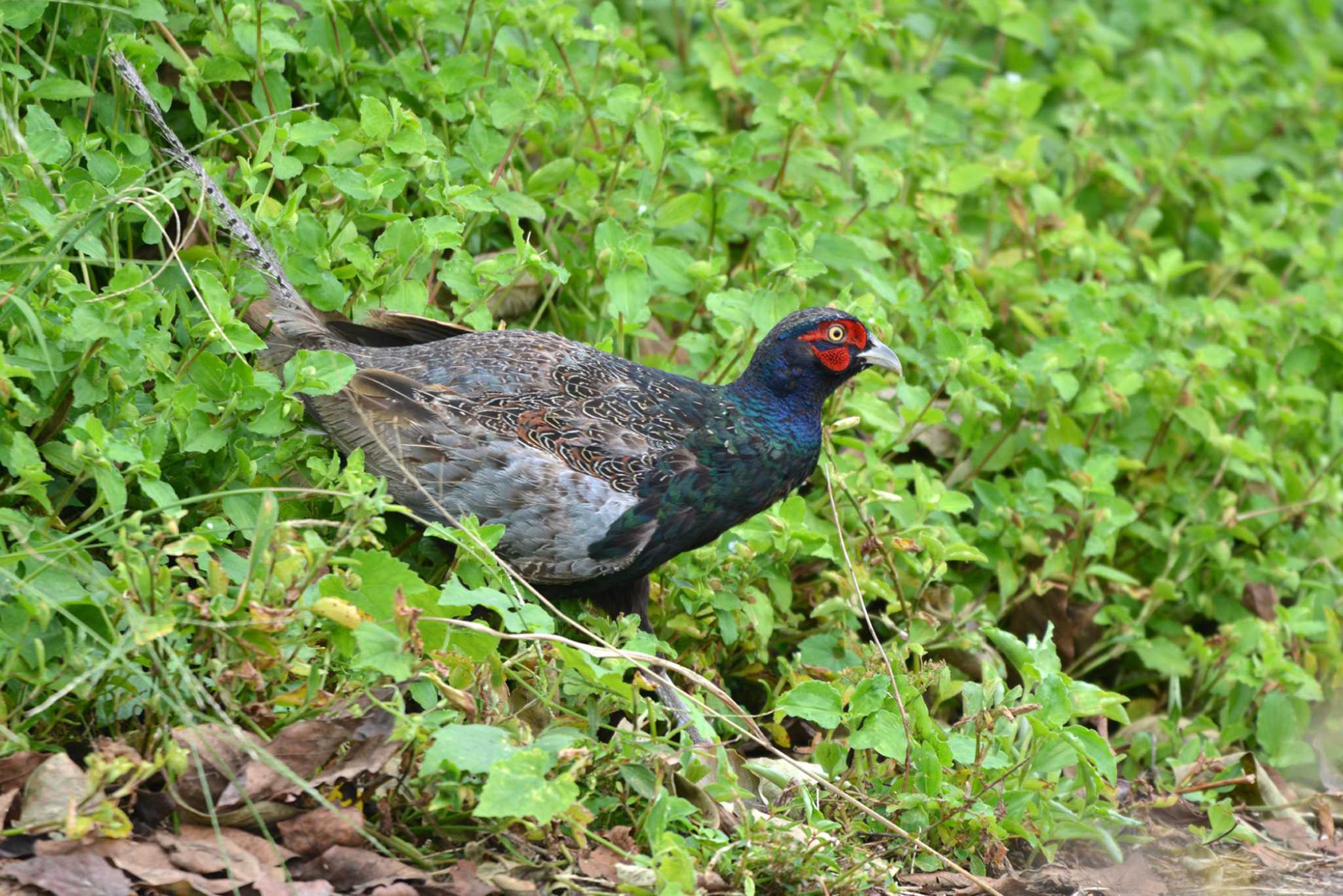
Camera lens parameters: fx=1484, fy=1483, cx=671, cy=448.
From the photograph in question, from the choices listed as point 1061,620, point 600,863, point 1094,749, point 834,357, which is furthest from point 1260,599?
point 600,863

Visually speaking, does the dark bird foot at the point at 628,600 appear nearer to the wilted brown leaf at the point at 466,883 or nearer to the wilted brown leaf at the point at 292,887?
the wilted brown leaf at the point at 466,883

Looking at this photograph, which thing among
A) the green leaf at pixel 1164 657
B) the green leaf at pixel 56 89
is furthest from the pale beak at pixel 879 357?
the green leaf at pixel 56 89

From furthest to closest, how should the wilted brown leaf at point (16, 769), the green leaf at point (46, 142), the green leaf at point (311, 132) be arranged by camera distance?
the green leaf at point (311, 132)
the green leaf at point (46, 142)
the wilted brown leaf at point (16, 769)

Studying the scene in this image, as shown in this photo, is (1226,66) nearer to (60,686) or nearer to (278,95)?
(278,95)

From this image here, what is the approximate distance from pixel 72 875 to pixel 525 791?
95 cm

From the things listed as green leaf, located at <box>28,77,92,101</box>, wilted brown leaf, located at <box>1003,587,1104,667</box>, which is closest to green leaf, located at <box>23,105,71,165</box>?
green leaf, located at <box>28,77,92,101</box>

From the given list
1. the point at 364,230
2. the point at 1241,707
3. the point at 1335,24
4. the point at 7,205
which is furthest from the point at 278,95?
the point at 1335,24

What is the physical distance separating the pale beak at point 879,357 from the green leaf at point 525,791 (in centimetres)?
196

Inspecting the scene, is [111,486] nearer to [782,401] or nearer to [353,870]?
[353,870]

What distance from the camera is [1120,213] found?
24.9 feet

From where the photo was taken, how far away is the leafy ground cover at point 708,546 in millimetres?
3334

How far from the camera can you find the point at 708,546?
191 inches

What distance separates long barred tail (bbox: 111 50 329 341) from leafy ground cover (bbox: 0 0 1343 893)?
8 centimetres

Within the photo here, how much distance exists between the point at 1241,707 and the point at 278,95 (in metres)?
4.11
